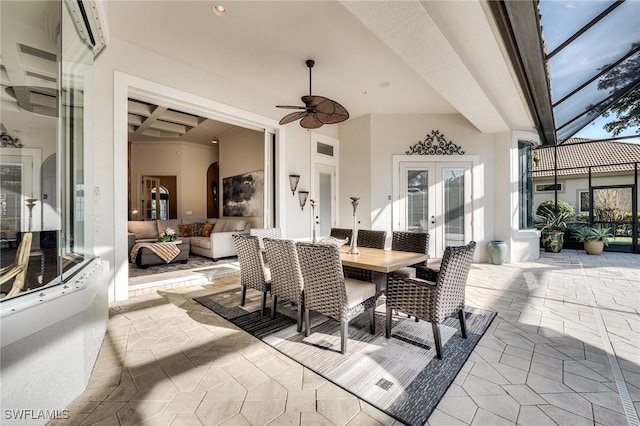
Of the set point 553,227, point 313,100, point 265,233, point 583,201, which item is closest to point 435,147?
point 313,100

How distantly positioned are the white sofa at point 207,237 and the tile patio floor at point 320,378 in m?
2.67

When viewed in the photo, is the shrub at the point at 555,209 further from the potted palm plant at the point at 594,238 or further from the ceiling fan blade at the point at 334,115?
the ceiling fan blade at the point at 334,115

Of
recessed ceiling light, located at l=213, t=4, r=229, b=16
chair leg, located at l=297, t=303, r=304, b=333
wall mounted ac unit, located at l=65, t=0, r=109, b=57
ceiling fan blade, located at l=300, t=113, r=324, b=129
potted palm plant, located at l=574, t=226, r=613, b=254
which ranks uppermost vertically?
recessed ceiling light, located at l=213, t=4, r=229, b=16

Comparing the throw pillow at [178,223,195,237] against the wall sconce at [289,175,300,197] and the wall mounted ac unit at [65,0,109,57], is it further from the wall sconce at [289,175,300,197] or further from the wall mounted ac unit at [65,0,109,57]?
the wall mounted ac unit at [65,0,109,57]

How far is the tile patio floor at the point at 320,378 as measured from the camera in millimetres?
1600

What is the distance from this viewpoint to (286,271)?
2656mm

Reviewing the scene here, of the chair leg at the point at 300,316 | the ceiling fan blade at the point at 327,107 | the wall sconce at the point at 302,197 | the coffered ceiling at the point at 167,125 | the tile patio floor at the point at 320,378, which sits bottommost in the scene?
the tile patio floor at the point at 320,378

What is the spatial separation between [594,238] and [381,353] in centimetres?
829

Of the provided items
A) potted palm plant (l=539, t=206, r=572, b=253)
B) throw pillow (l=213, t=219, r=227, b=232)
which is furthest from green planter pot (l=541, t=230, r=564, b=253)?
throw pillow (l=213, t=219, r=227, b=232)

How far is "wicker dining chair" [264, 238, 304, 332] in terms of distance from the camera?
256cm

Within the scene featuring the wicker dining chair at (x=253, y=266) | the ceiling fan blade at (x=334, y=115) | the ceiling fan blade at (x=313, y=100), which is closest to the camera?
the wicker dining chair at (x=253, y=266)

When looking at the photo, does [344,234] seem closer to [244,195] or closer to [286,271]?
[286,271]

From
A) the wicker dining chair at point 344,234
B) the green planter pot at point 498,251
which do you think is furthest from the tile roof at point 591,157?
the wicker dining chair at point 344,234

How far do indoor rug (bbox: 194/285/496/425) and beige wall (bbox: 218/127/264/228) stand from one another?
4.16m
